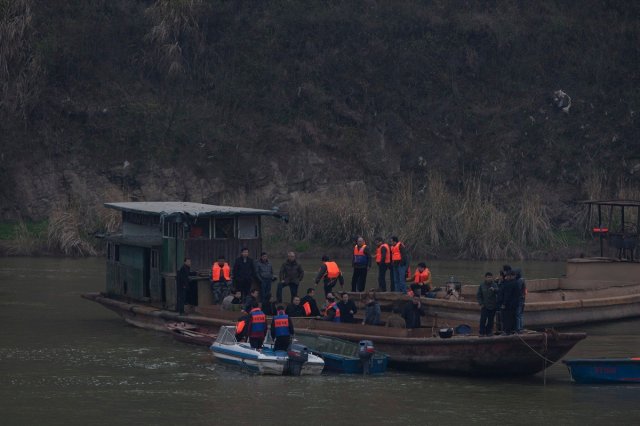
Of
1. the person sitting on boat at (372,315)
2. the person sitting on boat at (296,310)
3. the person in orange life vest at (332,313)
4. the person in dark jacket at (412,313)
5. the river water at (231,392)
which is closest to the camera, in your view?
the river water at (231,392)

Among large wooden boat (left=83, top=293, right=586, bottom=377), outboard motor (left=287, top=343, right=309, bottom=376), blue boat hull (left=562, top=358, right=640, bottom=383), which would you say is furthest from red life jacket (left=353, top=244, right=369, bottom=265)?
blue boat hull (left=562, top=358, right=640, bottom=383)

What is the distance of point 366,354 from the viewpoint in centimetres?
2217

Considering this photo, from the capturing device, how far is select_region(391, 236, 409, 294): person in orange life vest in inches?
1177

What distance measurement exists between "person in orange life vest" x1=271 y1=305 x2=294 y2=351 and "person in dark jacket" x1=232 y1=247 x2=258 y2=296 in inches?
195

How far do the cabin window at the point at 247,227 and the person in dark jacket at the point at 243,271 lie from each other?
5.17 ft

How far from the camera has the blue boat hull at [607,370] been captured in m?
21.1

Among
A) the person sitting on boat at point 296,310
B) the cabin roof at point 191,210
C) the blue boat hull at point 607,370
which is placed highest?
the cabin roof at point 191,210

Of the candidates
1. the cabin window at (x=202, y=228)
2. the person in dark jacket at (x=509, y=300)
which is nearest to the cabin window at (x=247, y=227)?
the cabin window at (x=202, y=228)

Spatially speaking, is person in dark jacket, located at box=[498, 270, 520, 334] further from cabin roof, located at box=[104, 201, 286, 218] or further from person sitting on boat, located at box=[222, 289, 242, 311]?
cabin roof, located at box=[104, 201, 286, 218]

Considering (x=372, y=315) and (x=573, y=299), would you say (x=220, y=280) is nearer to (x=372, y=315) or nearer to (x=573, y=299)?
(x=372, y=315)

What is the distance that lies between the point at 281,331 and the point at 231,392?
74.5 inches

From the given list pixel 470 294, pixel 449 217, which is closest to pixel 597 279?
A: pixel 470 294

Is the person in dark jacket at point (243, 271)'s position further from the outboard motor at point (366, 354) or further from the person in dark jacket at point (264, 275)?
the outboard motor at point (366, 354)

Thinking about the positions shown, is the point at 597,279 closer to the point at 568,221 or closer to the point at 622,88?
the point at 568,221
